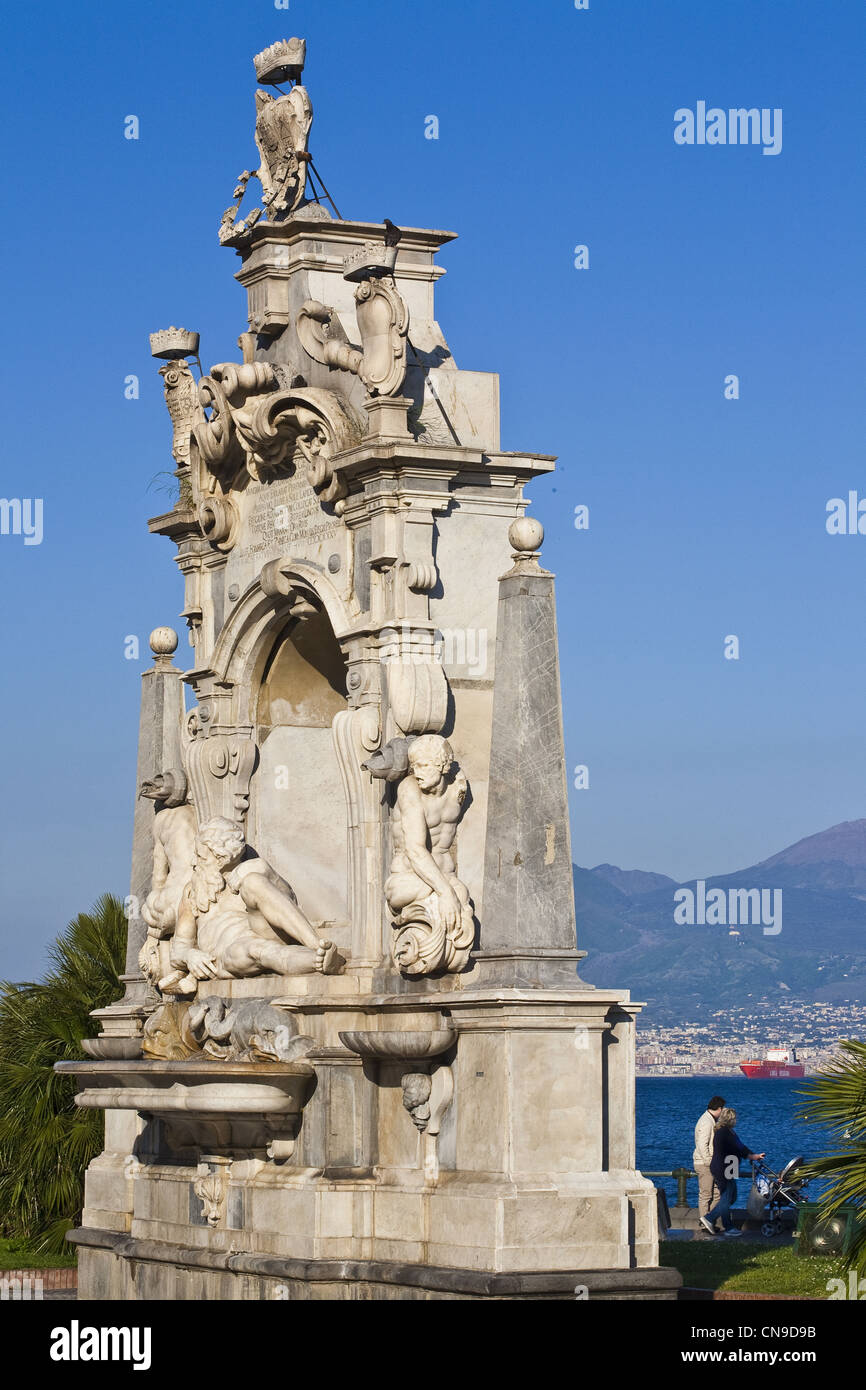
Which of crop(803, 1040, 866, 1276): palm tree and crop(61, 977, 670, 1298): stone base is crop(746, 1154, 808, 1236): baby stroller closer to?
Result: crop(61, 977, 670, 1298): stone base

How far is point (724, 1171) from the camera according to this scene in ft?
83.4

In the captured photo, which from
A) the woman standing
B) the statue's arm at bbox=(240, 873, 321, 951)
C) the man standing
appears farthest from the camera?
the man standing

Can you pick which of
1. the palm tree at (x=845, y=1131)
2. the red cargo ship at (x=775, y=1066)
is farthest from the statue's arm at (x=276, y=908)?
the red cargo ship at (x=775, y=1066)

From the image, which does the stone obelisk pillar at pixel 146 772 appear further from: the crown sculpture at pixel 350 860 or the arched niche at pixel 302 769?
the arched niche at pixel 302 769

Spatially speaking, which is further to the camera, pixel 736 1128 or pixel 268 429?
pixel 736 1128

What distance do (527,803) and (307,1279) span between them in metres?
3.56

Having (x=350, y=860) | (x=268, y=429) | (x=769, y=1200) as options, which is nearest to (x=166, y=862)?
(x=350, y=860)

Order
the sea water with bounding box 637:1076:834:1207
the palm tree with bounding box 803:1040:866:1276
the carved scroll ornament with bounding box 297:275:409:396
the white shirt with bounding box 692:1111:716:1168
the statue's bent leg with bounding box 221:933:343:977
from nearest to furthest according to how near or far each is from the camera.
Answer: the palm tree with bounding box 803:1040:866:1276 < the carved scroll ornament with bounding box 297:275:409:396 < the statue's bent leg with bounding box 221:933:343:977 < the white shirt with bounding box 692:1111:716:1168 < the sea water with bounding box 637:1076:834:1207

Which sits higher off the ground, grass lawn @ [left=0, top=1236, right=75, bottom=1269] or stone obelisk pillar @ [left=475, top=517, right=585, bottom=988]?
stone obelisk pillar @ [left=475, top=517, right=585, bottom=988]

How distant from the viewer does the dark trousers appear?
25375 millimetres

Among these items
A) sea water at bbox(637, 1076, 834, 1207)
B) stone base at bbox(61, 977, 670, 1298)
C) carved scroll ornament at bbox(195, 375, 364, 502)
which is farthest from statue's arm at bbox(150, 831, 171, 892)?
sea water at bbox(637, 1076, 834, 1207)

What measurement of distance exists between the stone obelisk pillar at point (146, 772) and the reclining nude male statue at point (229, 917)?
6.01 feet

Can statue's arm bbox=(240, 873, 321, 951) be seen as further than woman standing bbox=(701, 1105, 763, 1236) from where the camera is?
No

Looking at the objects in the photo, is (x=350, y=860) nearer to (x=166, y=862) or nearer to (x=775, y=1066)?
(x=166, y=862)
